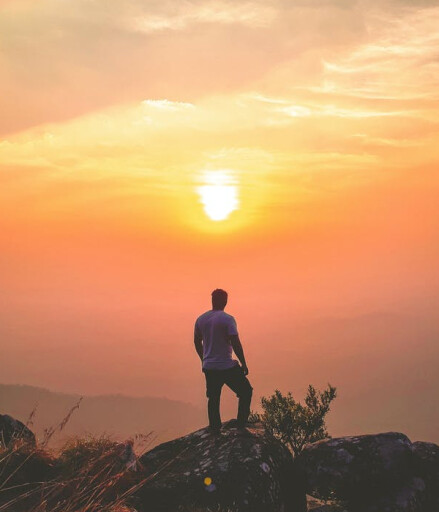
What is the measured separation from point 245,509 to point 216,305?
182 inches

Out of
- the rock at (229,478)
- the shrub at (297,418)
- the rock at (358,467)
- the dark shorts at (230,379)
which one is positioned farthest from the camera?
the shrub at (297,418)

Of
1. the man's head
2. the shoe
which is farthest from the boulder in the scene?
the man's head

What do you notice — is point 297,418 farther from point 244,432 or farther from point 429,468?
point 429,468

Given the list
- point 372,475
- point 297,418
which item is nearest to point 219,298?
point 372,475

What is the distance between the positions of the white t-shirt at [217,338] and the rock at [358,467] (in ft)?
10.1

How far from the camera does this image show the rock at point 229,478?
1351cm

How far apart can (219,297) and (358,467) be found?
506 centimetres

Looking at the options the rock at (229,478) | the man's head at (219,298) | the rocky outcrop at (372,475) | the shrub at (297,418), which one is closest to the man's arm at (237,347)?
the man's head at (219,298)

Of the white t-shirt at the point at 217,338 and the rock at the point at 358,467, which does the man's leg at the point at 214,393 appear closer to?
the white t-shirt at the point at 217,338

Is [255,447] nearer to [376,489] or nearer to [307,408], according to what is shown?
[376,489]

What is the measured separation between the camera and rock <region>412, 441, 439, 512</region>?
14.6m

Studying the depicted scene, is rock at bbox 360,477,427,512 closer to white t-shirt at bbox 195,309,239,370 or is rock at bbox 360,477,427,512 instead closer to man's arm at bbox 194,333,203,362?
white t-shirt at bbox 195,309,239,370

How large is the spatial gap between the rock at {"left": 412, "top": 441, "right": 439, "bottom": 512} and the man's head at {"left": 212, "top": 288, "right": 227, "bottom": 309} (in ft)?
18.8

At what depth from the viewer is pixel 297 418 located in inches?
849
